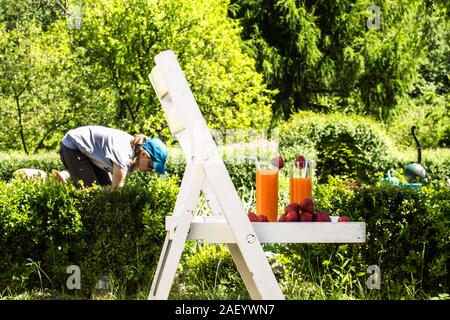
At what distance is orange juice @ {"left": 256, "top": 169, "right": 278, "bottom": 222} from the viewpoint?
364cm

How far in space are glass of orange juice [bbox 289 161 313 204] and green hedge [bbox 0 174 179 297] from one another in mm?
1725

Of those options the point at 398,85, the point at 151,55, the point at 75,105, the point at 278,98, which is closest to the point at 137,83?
the point at 151,55

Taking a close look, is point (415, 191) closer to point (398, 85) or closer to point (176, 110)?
point (176, 110)

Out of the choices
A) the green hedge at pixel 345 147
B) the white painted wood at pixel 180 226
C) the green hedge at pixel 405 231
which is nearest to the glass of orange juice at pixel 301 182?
the white painted wood at pixel 180 226

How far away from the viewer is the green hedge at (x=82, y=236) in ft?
17.5

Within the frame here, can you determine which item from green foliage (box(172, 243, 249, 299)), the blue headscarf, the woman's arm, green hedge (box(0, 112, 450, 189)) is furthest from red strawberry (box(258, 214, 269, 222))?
green hedge (box(0, 112, 450, 189))

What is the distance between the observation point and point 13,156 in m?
12.7

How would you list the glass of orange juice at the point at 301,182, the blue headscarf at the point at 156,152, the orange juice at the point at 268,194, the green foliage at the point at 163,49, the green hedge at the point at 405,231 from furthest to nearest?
the green foliage at the point at 163,49, the blue headscarf at the point at 156,152, the green hedge at the point at 405,231, the glass of orange juice at the point at 301,182, the orange juice at the point at 268,194

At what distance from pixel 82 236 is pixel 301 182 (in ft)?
6.76

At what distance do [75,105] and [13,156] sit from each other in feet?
11.0

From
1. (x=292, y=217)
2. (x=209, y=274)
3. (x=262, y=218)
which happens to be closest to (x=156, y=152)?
(x=209, y=274)

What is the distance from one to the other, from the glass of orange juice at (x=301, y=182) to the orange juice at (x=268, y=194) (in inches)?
5.2

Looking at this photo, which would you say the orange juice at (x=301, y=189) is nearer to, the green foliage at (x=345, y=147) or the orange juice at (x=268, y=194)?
the orange juice at (x=268, y=194)
